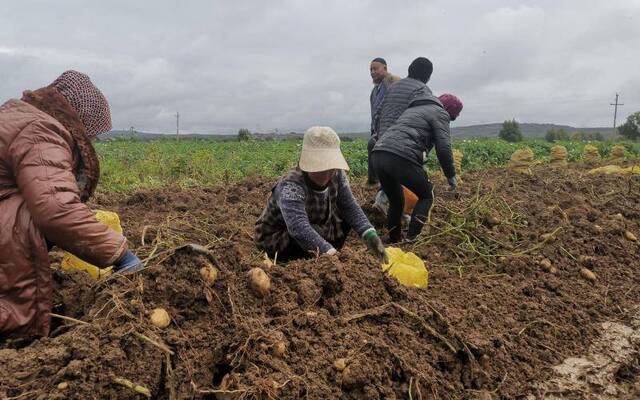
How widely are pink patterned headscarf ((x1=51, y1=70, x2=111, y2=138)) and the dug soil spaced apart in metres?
0.65

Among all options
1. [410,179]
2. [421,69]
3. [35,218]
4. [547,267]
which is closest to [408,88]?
[421,69]

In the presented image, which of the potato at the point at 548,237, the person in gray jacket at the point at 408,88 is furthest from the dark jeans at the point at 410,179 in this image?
the potato at the point at 548,237

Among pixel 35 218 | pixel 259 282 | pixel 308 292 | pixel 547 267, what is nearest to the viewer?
pixel 35 218

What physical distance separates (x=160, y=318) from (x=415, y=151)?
2.93 meters

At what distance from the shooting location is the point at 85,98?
2.26 meters

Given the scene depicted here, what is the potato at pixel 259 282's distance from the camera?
7.54 feet

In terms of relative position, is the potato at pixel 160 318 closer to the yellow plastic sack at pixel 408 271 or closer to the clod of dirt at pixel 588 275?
the yellow plastic sack at pixel 408 271

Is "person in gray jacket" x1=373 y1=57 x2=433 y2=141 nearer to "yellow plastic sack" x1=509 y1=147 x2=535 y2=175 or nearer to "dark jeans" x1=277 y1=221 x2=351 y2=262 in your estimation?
"dark jeans" x1=277 y1=221 x2=351 y2=262

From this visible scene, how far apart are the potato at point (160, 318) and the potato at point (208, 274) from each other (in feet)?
0.69

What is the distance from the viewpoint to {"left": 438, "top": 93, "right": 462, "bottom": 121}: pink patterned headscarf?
484 cm

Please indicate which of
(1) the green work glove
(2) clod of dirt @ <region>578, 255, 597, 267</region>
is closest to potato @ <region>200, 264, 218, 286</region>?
(1) the green work glove

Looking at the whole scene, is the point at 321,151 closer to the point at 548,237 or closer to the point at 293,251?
the point at 293,251

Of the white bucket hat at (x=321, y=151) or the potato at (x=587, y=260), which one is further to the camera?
the potato at (x=587, y=260)

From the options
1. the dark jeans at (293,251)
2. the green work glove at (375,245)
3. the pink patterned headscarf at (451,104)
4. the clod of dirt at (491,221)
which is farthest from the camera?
the pink patterned headscarf at (451,104)
